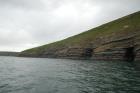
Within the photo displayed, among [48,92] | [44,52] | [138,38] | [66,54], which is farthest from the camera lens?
[44,52]

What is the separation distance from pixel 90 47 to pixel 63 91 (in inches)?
3441

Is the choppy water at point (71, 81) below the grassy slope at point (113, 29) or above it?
below

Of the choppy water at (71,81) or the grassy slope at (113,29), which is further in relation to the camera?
the grassy slope at (113,29)

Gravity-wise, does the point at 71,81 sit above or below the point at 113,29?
below

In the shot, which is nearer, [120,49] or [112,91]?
[112,91]

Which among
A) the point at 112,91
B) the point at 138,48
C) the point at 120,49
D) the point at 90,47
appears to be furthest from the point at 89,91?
the point at 90,47

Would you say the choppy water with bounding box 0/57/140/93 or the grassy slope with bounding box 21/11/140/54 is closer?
the choppy water with bounding box 0/57/140/93

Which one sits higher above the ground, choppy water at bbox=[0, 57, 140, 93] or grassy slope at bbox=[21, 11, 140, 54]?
grassy slope at bbox=[21, 11, 140, 54]

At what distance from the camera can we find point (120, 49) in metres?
76.6

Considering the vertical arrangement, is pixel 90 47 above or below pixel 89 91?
above

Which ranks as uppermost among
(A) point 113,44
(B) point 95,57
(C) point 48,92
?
(A) point 113,44

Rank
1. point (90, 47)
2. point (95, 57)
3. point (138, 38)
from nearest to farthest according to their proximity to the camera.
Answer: point (138, 38)
point (95, 57)
point (90, 47)

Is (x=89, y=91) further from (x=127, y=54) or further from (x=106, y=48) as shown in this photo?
(x=106, y=48)

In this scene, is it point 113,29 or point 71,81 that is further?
point 113,29
